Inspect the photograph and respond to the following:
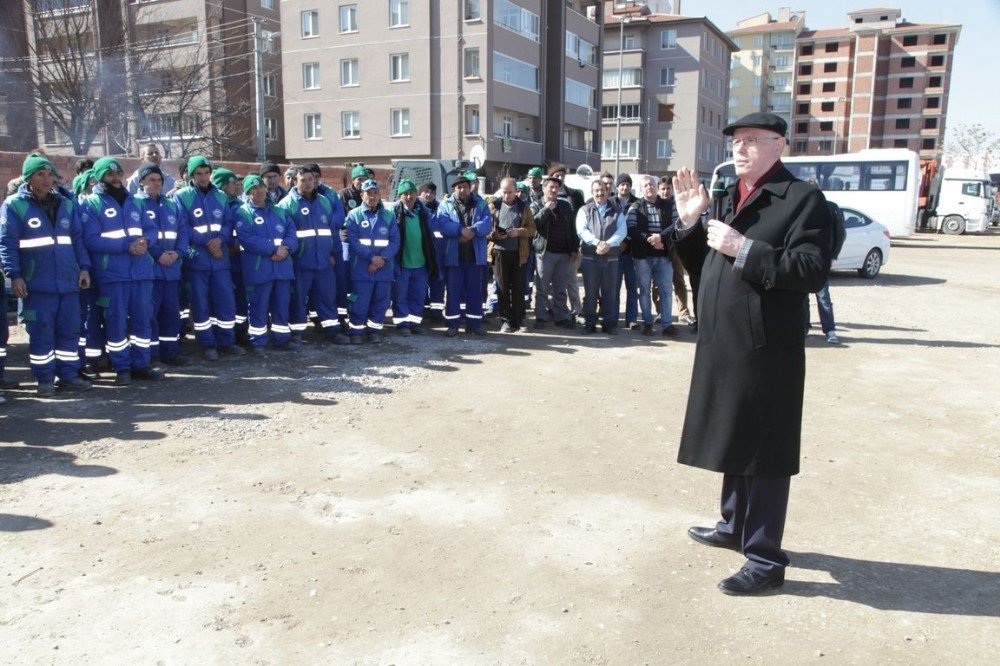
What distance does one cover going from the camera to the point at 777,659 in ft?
10.2

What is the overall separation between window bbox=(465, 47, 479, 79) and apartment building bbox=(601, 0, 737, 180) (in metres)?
20.8

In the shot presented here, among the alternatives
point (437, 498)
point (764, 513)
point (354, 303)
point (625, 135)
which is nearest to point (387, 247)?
point (354, 303)

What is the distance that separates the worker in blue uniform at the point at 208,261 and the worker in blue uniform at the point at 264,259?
20cm

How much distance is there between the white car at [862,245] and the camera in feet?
55.9

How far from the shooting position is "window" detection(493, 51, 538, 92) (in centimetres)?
4041

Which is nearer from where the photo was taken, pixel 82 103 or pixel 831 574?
pixel 831 574

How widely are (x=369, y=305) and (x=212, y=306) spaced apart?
1918mm

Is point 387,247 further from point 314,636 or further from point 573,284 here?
point 314,636

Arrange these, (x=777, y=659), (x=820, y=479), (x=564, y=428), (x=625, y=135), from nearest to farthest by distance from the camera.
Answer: (x=777, y=659) → (x=820, y=479) → (x=564, y=428) → (x=625, y=135)

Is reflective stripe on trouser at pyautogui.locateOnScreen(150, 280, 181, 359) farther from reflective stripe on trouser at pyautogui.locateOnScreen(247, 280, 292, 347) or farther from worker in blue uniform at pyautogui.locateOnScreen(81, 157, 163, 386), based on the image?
reflective stripe on trouser at pyautogui.locateOnScreen(247, 280, 292, 347)

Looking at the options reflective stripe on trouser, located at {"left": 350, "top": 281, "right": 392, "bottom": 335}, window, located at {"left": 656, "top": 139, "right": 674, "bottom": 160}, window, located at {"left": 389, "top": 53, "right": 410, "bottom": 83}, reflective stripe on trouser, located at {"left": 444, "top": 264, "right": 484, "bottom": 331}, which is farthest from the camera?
window, located at {"left": 656, "top": 139, "right": 674, "bottom": 160}

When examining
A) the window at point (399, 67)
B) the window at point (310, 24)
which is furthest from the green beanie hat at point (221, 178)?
the window at point (310, 24)

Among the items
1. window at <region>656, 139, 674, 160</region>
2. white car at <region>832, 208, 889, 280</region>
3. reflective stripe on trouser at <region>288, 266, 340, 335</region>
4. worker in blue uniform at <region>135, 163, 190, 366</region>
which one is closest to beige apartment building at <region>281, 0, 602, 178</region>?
window at <region>656, 139, 674, 160</region>

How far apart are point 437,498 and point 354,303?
512cm
